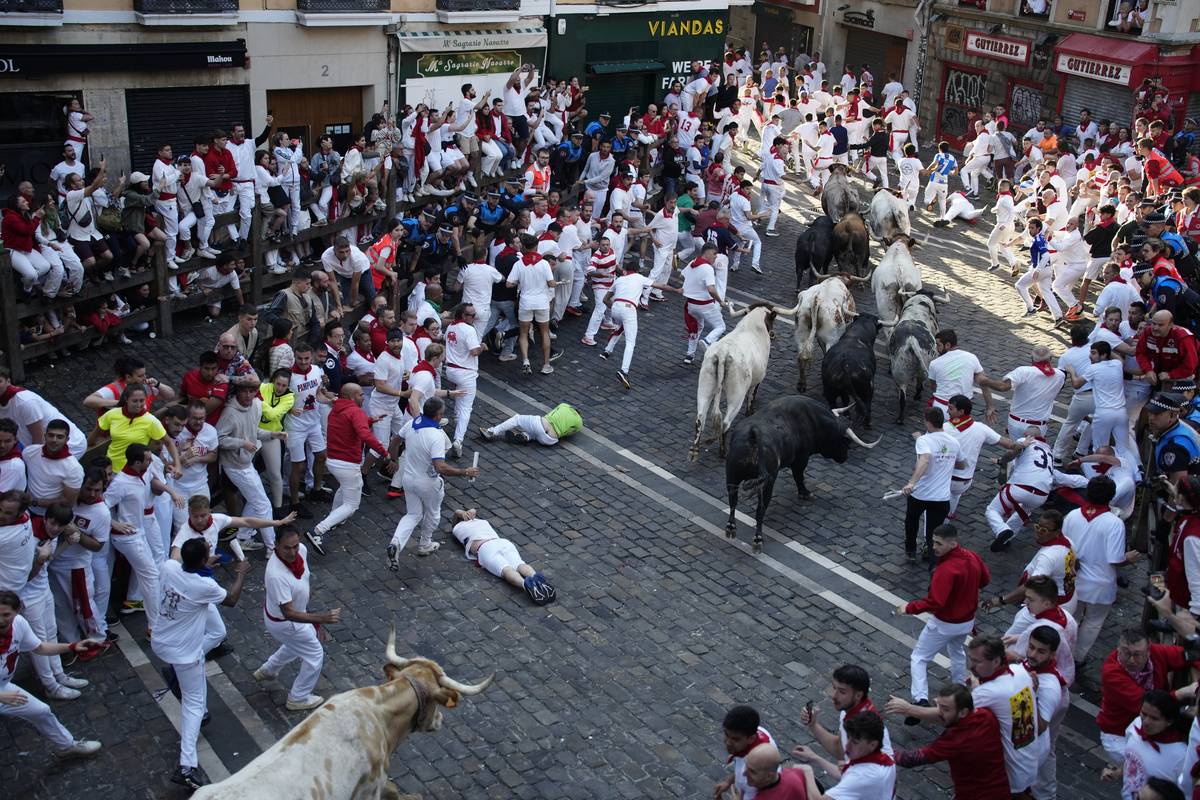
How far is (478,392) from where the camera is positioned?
14.9 metres

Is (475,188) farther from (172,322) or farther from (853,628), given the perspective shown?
(853,628)

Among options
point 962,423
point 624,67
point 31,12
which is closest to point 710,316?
point 962,423

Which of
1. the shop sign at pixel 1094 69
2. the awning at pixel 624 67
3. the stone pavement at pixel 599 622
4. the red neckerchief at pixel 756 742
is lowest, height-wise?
the stone pavement at pixel 599 622

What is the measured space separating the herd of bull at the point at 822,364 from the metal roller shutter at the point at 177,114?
10701 millimetres

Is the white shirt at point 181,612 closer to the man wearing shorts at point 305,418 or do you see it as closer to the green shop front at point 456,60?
the man wearing shorts at point 305,418

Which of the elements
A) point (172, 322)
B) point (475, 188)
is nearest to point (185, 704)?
point (172, 322)

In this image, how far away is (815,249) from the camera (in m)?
18.5

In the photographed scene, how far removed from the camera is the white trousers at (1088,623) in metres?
9.56

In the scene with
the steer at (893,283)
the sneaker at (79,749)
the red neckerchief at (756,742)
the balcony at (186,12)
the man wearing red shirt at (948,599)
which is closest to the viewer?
the red neckerchief at (756,742)

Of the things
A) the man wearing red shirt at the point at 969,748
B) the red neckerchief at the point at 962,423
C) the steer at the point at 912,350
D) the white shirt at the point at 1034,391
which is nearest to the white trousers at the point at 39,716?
the man wearing red shirt at the point at 969,748

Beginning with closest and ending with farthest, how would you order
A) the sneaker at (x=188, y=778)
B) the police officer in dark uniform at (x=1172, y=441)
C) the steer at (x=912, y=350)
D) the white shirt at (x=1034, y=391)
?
the sneaker at (x=188, y=778) < the police officer in dark uniform at (x=1172, y=441) < the white shirt at (x=1034, y=391) < the steer at (x=912, y=350)

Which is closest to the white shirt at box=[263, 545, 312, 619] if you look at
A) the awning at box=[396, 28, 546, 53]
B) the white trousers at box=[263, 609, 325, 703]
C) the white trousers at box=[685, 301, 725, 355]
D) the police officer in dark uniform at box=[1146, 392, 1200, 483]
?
the white trousers at box=[263, 609, 325, 703]

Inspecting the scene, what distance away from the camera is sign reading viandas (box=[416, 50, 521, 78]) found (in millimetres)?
23344

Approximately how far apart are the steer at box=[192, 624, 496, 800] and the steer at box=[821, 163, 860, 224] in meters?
15.1
